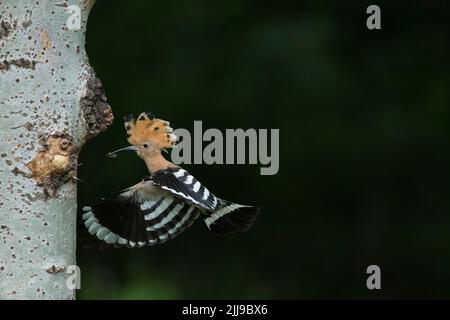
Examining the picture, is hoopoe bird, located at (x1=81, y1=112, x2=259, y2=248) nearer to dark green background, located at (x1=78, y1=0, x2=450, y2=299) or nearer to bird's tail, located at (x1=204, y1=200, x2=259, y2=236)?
bird's tail, located at (x1=204, y1=200, x2=259, y2=236)

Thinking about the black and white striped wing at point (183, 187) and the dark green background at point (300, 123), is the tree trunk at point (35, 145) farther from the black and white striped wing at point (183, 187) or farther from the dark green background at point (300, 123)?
the dark green background at point (300, 123)

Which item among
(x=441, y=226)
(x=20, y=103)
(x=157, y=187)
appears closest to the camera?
(x=20, y=103)

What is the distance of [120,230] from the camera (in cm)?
253

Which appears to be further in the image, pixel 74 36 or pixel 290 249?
pixel 290 249

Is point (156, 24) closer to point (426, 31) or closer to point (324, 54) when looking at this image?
point (324, 54)

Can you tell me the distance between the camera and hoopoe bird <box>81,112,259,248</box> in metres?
2.39

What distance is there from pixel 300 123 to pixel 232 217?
2993 millimetres

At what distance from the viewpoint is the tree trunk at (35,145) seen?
2059mm

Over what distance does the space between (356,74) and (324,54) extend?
321 mm

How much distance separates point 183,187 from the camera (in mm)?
2275

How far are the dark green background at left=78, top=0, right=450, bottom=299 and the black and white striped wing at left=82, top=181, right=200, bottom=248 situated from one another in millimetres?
2643

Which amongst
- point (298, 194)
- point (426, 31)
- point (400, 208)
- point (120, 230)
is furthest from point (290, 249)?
point (120, 230)

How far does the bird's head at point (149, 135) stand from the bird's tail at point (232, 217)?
261 millimetres

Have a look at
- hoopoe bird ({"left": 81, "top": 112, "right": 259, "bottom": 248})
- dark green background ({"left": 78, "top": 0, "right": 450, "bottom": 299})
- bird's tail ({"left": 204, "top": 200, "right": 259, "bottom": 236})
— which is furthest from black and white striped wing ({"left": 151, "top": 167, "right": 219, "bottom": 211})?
dark green background ({"left": 78, "top": 0, "right": 450, "bottom": 299})
